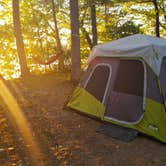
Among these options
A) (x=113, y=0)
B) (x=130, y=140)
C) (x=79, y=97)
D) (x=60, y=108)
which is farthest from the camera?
(x=113, y=0)

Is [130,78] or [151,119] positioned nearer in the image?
[151,119]

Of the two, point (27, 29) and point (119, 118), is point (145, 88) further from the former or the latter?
point (27, 29)

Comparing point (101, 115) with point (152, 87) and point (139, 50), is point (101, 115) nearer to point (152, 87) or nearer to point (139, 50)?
point (152, 87)

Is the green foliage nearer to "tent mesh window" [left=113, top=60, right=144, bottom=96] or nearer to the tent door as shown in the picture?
the tent door

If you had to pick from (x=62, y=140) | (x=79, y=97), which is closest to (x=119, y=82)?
(x=79, y=97)

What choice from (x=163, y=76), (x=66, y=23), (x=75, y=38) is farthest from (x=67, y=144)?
(x=66, y=23)

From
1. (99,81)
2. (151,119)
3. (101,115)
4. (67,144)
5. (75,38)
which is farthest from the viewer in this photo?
(75,38)

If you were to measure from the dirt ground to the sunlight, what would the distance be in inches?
2.0

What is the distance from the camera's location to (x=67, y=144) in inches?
158

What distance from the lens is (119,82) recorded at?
15.7 feet

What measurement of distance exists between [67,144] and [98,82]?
4.91ft

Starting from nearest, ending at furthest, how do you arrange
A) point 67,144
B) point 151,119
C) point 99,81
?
point 67,144 < point 151,119 < point 99,81

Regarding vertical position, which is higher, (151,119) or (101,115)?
(151,119)

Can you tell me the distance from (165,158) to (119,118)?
3.87 ft
